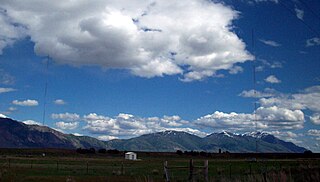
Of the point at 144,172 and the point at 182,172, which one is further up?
the point at 182,172

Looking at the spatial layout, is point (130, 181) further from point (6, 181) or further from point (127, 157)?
point (127, 157)

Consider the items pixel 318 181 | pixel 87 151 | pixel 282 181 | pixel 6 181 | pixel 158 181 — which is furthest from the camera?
pixel 87 151

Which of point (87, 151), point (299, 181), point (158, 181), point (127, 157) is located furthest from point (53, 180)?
point (87, 151)

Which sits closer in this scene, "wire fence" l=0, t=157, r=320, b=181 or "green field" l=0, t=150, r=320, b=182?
"wire fence" l=0, t=157, r=320, b=181

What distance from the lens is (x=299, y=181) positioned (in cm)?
2228

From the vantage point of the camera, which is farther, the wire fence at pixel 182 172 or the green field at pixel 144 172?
the green field at pixel 144 172

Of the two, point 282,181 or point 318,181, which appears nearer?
point 282,181

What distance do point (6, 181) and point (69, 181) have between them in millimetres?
5157

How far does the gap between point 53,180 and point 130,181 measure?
7467mm

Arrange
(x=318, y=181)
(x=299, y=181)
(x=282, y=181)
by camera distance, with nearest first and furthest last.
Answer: (x=282, y=181) → (x=318, y=181) → (x=299, y=181)

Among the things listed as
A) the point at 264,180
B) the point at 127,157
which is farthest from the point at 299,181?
the point at 127,157

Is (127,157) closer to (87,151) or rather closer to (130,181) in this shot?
(87,151)

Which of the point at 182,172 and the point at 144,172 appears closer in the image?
the point at 182,172

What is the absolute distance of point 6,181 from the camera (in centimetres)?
3472
